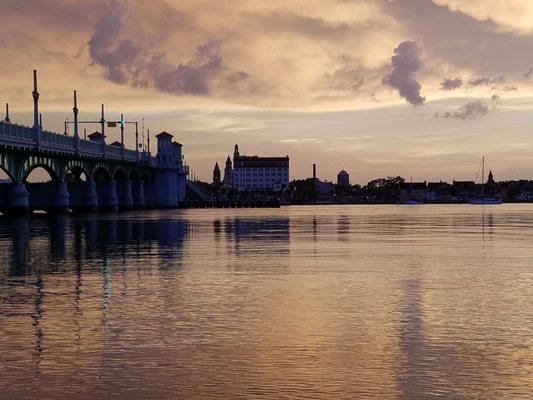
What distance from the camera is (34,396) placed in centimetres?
1230

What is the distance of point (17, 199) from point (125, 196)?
248ft

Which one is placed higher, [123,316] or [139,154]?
[139,154]


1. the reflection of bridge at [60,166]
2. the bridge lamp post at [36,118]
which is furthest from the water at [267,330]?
Result: the bridge lamp post at [36,118]

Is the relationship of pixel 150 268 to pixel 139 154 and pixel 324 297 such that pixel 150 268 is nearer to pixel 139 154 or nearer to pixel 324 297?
pixel 324 297

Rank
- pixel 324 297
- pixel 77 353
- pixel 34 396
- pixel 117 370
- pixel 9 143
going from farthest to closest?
1. pixel 9 143
2. pixel 324 297
3. pixel 77 353
4. pixel 117 370
5. pixel 34 396

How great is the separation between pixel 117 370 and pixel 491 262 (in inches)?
983

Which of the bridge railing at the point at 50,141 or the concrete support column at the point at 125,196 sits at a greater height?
the bridge railing at the point at 50,141

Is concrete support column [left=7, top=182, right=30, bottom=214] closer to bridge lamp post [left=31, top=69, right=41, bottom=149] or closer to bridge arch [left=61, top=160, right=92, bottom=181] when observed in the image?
bridge lamp post [left=31, top=69, right=41, bottom=149]

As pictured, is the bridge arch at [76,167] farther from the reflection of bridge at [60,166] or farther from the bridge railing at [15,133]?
the bridge railing at [15,133]

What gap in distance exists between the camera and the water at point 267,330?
512 inches

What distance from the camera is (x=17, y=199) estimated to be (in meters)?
116

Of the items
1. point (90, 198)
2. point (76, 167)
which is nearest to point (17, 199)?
point (76, 167)

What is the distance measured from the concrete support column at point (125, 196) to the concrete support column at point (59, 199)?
167 feet

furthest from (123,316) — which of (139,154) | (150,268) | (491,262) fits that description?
(139,154)
